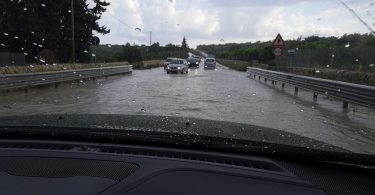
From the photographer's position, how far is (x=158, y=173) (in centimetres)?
234

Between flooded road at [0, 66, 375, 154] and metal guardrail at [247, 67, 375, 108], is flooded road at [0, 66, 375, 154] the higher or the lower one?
the lower one

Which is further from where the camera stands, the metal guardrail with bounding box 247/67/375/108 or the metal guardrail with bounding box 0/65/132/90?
the metal guardrail with bounding box 0/65/132/90

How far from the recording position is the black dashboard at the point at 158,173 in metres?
2.29

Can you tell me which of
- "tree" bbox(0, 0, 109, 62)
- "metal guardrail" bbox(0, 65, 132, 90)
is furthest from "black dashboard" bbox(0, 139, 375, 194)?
"tree" bbox(0, 0, 109, 62)

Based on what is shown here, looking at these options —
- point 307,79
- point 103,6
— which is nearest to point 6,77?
point 307,79

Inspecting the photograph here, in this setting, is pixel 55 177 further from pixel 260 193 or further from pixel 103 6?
pixel 103 6

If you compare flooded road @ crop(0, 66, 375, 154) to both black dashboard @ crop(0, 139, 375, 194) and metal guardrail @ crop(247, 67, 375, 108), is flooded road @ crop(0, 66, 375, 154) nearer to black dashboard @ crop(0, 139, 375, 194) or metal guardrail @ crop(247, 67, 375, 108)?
metal guardrail @ crop(247, 67, 375, 108)

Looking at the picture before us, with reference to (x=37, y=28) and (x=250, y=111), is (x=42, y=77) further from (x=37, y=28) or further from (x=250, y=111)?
(x=37, y=28)

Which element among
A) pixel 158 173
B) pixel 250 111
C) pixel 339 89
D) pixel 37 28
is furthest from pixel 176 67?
pixel 158 173

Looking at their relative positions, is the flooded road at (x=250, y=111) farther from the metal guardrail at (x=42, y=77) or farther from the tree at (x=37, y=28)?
the tree at (x=37, y=28)

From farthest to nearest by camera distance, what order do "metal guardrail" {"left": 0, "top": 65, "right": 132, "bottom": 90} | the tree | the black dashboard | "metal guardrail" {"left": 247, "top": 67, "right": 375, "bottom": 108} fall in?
the tree < "metal guardrail" {"left": 0, "top": 65, "right": 132, "bottom": 90} < "metal guardrail" {"left": 247, "top": 67, "right": 375, "bottom": 108} < the black dashboard

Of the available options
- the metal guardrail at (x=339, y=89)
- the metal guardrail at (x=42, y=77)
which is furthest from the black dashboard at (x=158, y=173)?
the metal guardrail at (x=42, y=77)

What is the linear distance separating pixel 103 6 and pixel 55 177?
64.8m

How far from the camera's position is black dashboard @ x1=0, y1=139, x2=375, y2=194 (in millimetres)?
2291
